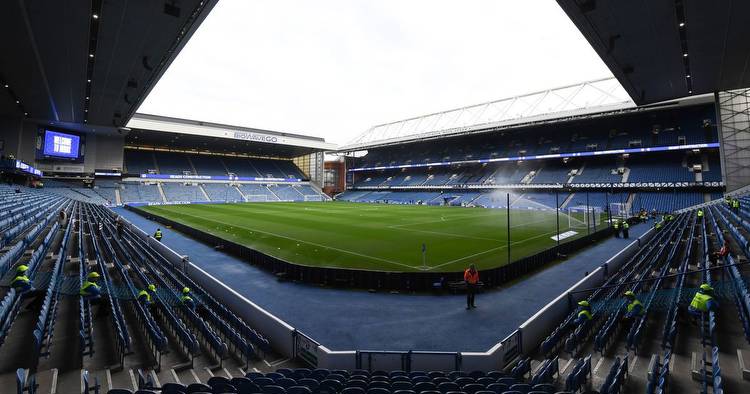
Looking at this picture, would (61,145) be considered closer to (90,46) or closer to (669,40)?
(90,46)

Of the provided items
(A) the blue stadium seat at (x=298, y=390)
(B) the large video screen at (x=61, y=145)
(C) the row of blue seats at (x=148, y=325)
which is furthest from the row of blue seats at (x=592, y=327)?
(B) the large video screen at (x=61, y=145)

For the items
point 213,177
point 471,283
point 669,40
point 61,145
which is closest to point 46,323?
point 471,283

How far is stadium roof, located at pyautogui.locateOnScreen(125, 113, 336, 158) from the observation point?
2000 inches

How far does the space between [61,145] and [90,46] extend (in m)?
36.2

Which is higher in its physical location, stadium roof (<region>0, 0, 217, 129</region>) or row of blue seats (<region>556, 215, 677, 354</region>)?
stadium roof (<region>0, 0, 217, 129</region>)

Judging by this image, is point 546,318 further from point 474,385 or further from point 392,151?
point 392,151

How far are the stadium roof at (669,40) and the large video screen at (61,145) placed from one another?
183ft

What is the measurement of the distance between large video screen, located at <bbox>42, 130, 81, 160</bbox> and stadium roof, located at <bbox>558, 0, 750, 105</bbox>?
55.7m

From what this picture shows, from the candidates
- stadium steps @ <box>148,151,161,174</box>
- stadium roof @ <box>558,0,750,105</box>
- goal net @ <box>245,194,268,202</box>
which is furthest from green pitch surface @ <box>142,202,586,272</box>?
stadium steps @ <box>148,151,161,174</box>

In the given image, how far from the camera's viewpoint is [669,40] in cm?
1672

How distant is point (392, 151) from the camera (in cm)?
8094

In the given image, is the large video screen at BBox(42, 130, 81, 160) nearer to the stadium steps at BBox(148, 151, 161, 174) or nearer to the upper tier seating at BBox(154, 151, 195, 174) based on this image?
the stadium steps at BBox(148, 151, 161, 174)

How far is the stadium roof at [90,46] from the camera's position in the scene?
13.9m

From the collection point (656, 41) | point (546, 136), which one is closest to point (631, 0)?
point (656, 41)
